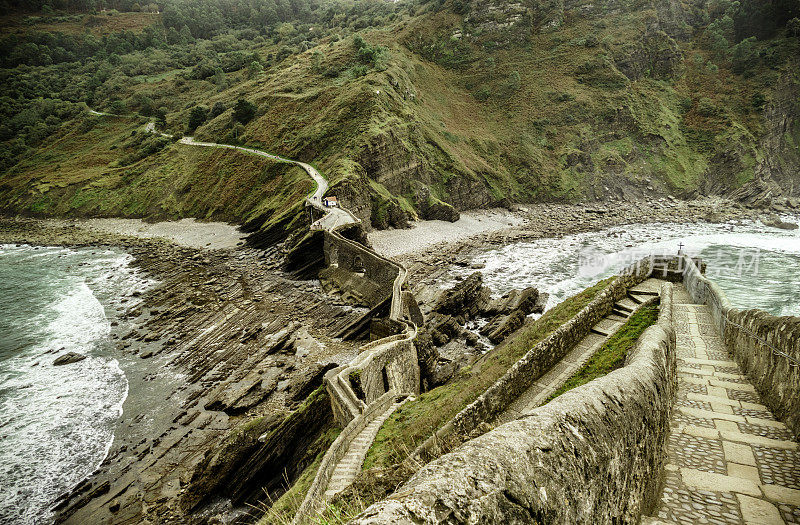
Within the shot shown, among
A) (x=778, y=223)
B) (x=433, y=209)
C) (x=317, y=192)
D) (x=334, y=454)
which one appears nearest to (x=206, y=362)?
(x=334, y=454)

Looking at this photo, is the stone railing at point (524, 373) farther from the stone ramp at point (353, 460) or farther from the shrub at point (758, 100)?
the shrub at point (758, 100)

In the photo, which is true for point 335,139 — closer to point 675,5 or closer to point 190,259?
point 190,259

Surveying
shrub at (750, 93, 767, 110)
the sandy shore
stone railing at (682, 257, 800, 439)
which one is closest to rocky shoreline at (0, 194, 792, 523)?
the sandy shore

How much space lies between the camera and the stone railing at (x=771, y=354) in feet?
18.2

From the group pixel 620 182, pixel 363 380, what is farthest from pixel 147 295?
pixel 620 182

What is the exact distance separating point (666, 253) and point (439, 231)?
25106 mm

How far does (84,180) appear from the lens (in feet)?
209

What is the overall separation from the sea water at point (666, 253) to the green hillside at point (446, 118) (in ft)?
53.7

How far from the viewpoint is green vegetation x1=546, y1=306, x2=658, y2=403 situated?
8.38 metres

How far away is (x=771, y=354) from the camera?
649 centimetres

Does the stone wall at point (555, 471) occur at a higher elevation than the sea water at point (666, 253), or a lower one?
higher

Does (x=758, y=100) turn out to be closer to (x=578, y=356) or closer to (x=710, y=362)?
(x=710, y=362)

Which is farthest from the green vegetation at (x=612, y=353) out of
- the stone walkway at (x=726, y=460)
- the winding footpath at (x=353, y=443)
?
the winding footpath at (x=353, y=443)

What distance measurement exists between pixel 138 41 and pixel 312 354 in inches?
6474
